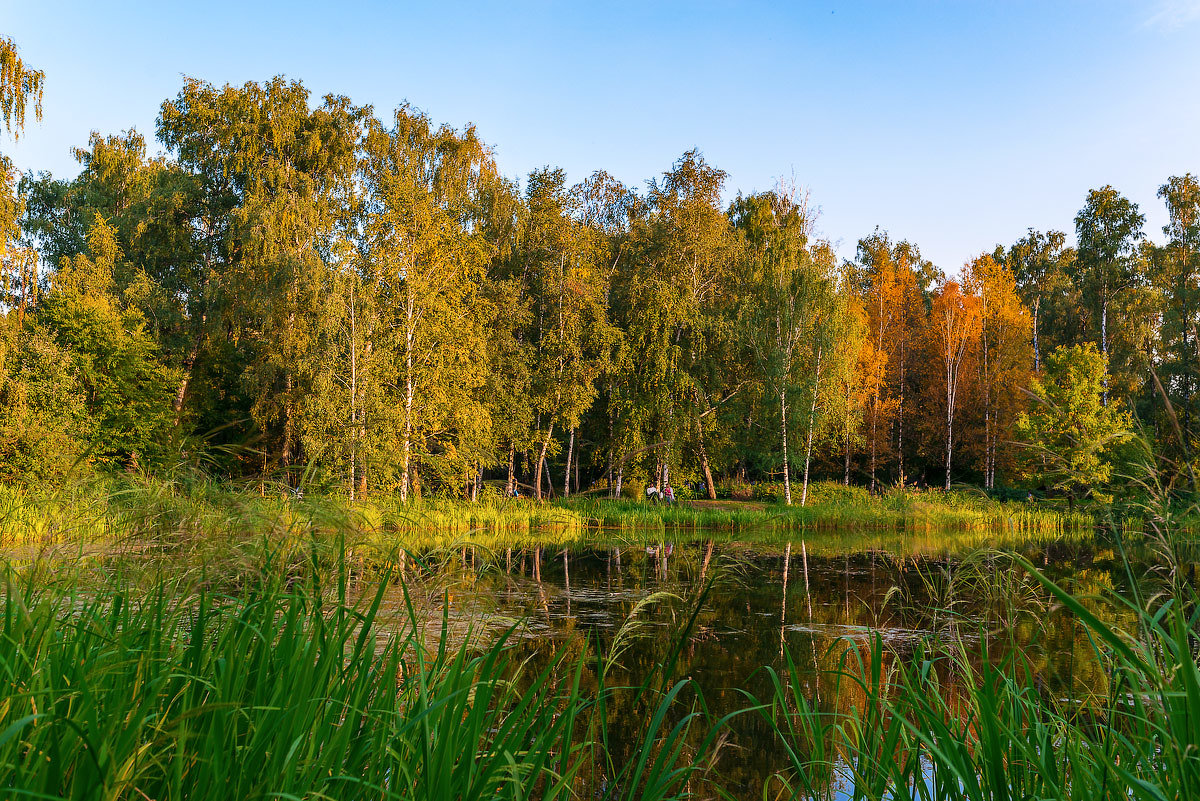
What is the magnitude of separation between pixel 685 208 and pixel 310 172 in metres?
12.4

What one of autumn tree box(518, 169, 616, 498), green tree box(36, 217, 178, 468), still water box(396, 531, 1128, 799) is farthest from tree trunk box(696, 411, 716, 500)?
green tree box(36, 217, 178, 468)

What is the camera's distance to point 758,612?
388 inches

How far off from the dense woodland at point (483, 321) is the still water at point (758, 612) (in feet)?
21.2

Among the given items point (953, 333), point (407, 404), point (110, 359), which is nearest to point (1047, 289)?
point (953, 333)

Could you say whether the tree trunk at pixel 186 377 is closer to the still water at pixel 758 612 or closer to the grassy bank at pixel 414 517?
the grassy bank at pixel 414 517

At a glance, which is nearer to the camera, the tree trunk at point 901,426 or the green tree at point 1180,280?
the green tree at point 1180,280

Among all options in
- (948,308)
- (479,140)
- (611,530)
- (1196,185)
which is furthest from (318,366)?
(1196,185)

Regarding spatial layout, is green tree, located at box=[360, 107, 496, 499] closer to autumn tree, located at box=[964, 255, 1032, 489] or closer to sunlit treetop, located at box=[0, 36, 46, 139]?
sunlit treetop, located at box=[0, 36, 46, 139]

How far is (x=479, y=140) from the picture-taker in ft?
90.4

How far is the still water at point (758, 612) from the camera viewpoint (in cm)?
320

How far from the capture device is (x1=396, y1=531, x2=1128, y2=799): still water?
3199 millimetres

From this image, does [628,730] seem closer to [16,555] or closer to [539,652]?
[539,652]

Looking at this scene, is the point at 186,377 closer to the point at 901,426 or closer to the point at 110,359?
the point at 110,359

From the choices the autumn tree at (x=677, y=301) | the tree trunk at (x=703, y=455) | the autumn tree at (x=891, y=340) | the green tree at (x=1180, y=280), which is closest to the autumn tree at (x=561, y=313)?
the autumn tree at (x=677, y=301)
